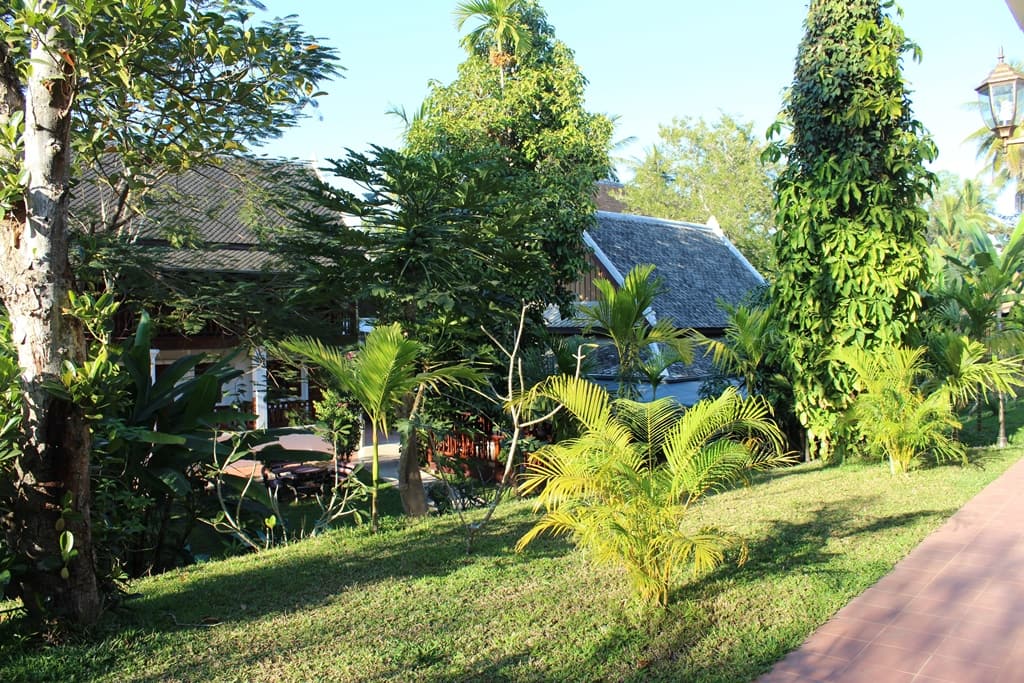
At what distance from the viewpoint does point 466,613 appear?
4.84 meters

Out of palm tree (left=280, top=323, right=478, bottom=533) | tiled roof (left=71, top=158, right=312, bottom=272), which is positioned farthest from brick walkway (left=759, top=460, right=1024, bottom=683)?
tiled roof (left=71, top=158, right=312, bottom=272)

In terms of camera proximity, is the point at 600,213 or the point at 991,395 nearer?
the point at 991,395

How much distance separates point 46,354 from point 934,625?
17.0ft

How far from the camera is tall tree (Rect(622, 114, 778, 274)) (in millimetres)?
32562

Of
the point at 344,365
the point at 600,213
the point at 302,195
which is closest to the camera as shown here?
the point at 344,365

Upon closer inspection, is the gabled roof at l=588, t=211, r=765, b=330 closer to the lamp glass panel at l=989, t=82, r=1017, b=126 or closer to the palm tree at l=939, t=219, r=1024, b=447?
the palm tree at l=939, t=219, r=1024, b=447

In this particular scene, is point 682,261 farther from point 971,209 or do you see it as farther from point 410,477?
point 971,209

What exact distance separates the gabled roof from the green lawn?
1207 cm

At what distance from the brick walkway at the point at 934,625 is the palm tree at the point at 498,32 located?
11.0 m

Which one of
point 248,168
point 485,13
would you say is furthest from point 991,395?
point 248,168

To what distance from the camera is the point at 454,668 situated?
13.2 feet

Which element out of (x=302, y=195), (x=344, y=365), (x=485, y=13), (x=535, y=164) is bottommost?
(x=344, y=365)

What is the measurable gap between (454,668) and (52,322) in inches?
111

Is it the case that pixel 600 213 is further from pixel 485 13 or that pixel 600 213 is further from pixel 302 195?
pixel 302 195
